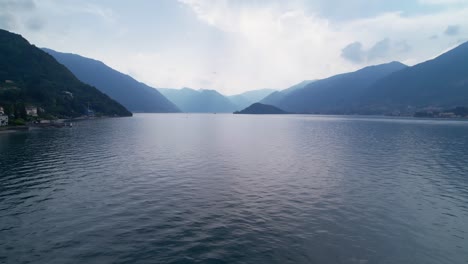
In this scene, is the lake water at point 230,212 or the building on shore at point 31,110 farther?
the building on shore at point 31,110

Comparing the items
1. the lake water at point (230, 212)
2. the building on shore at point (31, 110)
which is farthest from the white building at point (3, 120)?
the lake water at point (230, 212)

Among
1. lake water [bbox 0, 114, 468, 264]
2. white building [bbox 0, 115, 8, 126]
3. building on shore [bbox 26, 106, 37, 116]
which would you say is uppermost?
building on shore [bbox 26, 106, 37, 116]

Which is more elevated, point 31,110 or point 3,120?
point 31,110

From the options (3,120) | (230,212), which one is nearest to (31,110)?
(3,120)

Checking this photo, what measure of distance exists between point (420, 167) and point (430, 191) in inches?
826

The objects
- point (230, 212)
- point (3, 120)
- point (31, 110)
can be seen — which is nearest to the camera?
point (230, 212)

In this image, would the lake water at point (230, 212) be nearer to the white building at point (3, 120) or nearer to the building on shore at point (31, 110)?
the white building at point (3, 120)

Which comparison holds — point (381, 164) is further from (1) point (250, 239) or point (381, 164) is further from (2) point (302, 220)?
(1) point (250, 239)

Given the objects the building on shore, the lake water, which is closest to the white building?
the building on shore

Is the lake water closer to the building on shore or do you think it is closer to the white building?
the white building

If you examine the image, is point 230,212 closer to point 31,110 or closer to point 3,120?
point 3,120

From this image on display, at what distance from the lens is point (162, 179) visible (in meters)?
46.0

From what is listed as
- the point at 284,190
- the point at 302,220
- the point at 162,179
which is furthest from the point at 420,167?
the point at 162,179

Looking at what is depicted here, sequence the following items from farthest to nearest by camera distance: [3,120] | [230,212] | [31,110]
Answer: [31,110], [3,120], [230,212]
